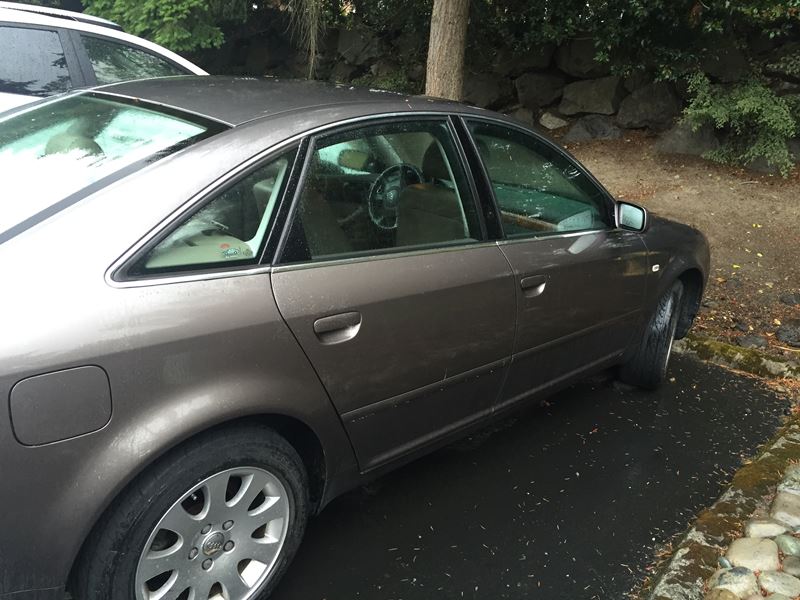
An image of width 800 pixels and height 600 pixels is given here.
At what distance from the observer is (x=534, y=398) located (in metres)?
3.13

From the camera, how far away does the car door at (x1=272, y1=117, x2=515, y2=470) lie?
7.01 ft

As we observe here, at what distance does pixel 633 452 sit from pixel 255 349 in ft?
7.35

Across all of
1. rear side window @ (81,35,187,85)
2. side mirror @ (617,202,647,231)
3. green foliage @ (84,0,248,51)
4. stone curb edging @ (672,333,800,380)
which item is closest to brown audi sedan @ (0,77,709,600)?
side mirror @ (617,202,647,231)

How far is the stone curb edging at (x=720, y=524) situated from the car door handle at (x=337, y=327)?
1.42m

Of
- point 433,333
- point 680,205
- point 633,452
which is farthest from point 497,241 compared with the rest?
point 680,205

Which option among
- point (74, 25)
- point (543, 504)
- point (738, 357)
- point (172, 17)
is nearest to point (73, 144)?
point (543, 504)

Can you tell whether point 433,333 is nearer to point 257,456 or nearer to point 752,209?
point 257,456

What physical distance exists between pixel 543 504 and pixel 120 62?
4.88m

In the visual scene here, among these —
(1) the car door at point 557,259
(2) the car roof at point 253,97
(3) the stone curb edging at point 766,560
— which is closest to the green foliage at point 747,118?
(1) the car door at point 557,259

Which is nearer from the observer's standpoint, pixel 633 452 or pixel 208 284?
pixel 208 284

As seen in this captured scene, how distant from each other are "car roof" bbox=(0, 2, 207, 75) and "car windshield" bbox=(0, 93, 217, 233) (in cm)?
293

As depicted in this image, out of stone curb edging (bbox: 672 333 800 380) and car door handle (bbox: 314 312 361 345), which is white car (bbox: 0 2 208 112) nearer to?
car door handle (bbox: 314 312 361 345)

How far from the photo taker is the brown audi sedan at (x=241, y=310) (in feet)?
5.45

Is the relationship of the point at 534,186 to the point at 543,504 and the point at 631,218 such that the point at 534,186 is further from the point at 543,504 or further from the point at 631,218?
the point at 543,504
